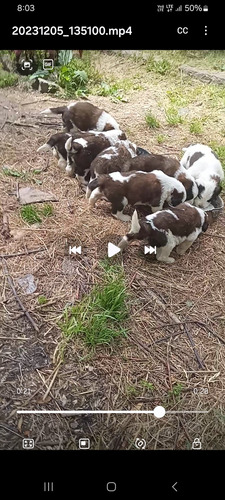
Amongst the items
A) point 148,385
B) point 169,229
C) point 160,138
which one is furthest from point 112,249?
point 160,138

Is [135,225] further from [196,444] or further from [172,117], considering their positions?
[196,444]

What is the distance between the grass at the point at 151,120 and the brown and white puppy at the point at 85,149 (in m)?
0.18

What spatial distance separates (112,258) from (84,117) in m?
1.16

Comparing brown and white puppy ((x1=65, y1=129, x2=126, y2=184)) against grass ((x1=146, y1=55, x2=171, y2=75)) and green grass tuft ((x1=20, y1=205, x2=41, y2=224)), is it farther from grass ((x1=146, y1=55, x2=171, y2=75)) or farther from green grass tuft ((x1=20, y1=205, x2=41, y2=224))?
grass ((x1=146, y1=55, x2=171, y2=75))

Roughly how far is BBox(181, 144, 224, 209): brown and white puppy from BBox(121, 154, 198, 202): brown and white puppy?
0.17ft

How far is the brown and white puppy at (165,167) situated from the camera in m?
2.58

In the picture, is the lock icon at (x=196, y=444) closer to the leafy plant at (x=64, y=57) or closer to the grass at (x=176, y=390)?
the grass at (x=176, y=390)

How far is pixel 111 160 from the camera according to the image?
2.56 metres

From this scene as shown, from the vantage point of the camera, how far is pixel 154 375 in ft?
5.04

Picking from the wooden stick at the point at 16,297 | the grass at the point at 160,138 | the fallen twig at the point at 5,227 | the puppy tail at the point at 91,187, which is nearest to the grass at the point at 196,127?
the grass at the point at 160,138

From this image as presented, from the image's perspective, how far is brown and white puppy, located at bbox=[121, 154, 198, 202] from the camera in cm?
258

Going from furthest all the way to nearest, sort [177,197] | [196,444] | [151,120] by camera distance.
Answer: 1. [151,120]
2. [177,197]
3. [196,444]
